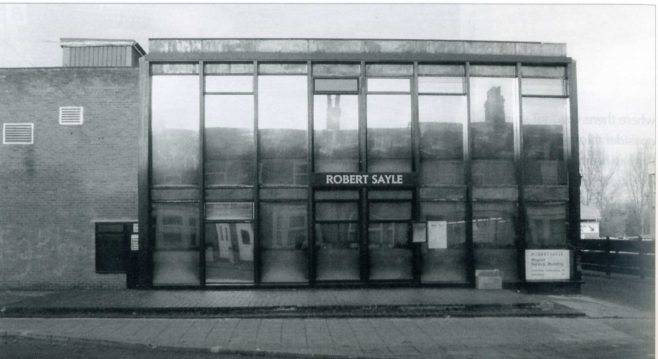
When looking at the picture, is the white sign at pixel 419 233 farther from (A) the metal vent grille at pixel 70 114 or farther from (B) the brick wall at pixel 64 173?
(A) the metal vent grille at pixel 70 114

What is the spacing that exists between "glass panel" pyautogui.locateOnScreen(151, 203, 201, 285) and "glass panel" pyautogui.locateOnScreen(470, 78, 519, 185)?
824cm

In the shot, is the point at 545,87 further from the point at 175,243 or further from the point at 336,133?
the point at 175,243

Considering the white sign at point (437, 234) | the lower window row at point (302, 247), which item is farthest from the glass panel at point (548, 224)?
the white sign at point (437, 234)

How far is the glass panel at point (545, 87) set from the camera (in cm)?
1777

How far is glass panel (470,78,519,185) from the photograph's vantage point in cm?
1752

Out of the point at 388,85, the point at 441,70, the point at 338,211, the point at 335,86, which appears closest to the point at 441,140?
the point at 441,70

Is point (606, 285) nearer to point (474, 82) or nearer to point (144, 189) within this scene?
point (474, 82)

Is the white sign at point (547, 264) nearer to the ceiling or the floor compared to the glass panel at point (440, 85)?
nearer to the floor

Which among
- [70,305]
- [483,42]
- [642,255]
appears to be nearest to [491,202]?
[483,42]

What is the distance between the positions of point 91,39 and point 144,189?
5.51 m

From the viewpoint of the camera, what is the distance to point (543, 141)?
17.7 meters

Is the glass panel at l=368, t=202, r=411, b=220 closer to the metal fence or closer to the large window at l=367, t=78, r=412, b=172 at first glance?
the large window at l=367, t=78, r=412, b=172

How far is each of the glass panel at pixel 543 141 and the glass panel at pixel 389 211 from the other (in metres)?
3.65

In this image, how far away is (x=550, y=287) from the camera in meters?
17.4
